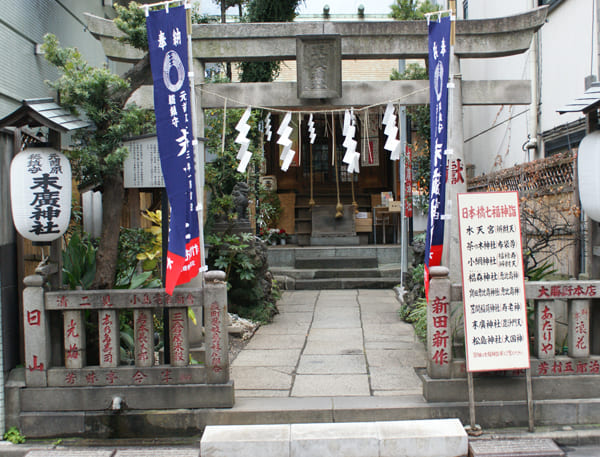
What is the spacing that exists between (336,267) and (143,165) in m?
9.50

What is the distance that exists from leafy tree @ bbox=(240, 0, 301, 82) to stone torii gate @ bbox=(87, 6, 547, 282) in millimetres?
5506

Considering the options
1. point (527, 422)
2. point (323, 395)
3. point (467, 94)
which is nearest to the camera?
point (527, 422)


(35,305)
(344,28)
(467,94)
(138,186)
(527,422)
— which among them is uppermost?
(344,28)

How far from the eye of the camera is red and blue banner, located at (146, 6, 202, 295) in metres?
5.61

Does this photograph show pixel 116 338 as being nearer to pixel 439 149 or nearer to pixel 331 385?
pixel 331 385

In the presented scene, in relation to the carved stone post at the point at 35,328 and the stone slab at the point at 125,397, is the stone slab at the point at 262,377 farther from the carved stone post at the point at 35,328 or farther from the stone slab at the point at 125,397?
the carved stone post at the point at 35,328

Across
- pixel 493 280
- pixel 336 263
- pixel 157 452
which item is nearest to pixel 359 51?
pixel 493 280

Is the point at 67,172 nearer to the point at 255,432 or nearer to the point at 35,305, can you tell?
the point at 35,305

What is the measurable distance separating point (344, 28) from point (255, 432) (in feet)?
18.6

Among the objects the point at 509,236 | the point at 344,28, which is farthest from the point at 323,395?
the point at 344,28

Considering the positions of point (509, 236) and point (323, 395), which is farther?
point (323, 395)

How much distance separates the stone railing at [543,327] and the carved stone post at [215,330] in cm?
221

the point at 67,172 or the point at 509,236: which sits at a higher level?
the point at 67,172

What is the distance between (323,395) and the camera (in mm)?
5977
